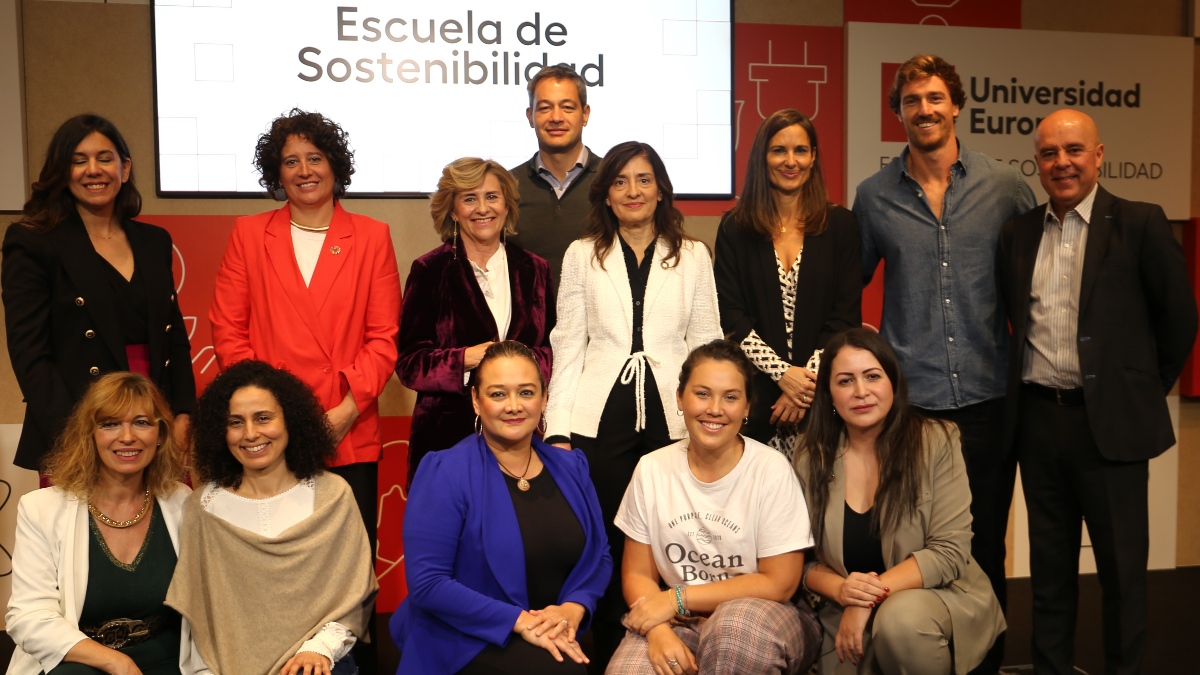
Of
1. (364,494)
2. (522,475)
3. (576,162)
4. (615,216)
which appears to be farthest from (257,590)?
(576,162)

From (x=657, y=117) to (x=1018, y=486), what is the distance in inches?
105

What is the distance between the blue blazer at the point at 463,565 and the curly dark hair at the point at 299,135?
1.11 meters

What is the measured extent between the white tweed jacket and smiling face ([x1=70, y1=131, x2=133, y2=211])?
1365mm

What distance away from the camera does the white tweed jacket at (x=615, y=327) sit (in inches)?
113

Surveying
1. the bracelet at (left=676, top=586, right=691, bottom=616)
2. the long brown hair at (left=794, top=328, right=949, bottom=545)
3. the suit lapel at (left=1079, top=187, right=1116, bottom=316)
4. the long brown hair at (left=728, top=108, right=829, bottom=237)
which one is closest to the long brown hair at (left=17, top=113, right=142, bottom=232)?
the long brown hair at (left=728, top=108, right=829, bottom=237)

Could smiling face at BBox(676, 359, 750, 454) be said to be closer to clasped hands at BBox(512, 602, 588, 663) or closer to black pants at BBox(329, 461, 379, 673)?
clasped hands at BBox(512, 602, 588, 663)

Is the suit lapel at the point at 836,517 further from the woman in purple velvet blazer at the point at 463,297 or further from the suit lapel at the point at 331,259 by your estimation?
the suit lapel at the point at 331,259

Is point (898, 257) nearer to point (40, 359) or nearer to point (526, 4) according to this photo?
point (526, 4)

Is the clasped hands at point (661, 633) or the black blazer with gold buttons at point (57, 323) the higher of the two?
the black blazer with gold buttons at point (57, 323)

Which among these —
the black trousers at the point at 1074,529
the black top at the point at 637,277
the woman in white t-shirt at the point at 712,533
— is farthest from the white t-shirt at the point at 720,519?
the black trousers at the point at 1074,529

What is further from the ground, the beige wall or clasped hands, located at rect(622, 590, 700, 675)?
the beige wall

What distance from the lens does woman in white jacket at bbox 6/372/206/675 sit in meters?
2.35

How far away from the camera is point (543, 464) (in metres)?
2.61

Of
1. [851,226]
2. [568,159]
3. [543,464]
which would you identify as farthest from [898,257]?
[543,464]
